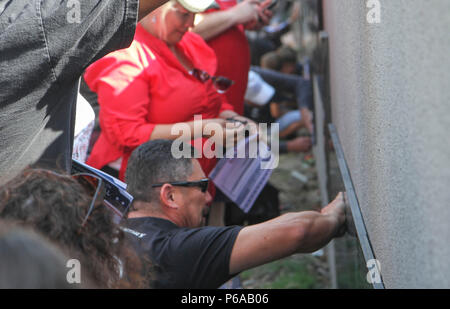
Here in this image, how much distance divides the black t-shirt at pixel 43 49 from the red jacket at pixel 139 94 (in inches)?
38.9

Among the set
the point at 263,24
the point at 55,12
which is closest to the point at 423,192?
the point at 55,12

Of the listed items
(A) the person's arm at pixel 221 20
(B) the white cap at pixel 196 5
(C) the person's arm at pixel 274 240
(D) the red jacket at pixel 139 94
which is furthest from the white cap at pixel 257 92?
(C) the person's arm at pixel 274 240

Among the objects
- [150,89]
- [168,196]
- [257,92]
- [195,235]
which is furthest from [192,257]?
[257,92]

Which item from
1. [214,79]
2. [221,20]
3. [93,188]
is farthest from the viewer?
[221,20]

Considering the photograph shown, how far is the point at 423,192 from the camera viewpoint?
3.31 ft

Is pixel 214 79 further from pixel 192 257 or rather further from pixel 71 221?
pixel 71 221

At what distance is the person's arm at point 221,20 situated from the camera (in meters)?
3.38

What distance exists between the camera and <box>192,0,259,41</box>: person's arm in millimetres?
3383

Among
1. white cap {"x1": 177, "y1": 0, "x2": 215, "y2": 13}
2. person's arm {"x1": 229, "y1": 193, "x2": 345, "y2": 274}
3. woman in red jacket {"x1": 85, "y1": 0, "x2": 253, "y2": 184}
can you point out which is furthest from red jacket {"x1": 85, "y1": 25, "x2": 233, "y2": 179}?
person's arm {"x1": 229, "y1": 193, "x2": 345, "y2": 274}

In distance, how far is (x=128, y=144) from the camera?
269 centimetres

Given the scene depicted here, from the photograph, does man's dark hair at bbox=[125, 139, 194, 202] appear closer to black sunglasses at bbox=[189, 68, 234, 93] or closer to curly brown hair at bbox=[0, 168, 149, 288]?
black sunglasses at bbox=[189, 68, 234, 93]

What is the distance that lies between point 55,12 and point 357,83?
39.1 inches

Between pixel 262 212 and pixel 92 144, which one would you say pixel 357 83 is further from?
pixel 262 212

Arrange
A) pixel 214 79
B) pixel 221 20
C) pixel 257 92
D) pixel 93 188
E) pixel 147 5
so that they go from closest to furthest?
pixel 93 188 < pixel 147 5 < pixel 214 79 < pixel 221 20 < pixel 257 92
